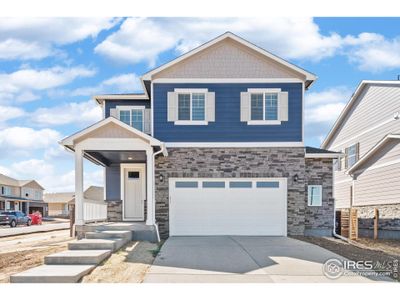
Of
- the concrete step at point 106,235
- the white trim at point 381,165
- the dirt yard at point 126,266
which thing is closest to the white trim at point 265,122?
the dirt yard at point 126,266

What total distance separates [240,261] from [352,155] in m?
16.3

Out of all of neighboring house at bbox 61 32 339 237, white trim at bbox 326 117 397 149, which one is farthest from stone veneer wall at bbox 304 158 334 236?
white trim at bbox 326 117 397 149

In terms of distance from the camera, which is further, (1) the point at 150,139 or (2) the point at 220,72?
(2) the point at 220,72

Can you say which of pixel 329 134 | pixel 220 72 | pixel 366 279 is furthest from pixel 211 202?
pixel 329 134

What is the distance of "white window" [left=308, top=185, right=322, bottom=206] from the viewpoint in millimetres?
15844

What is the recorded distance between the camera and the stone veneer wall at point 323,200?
51.8 feet

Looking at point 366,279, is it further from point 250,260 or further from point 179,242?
point 179,242

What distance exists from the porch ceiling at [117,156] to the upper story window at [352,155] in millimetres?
12818

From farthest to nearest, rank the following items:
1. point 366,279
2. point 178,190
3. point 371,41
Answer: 1. point 178,190
2. point 371,41
3. point 366,279

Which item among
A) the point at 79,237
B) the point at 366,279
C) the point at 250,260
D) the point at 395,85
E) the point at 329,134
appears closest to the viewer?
the point at 366,279

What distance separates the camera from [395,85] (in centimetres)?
1939

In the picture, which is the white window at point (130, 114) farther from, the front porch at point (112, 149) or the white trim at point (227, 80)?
the front porch at point (112, 149)

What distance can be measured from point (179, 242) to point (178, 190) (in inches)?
95.6

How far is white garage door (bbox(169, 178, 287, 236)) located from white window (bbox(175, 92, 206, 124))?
2261mm
